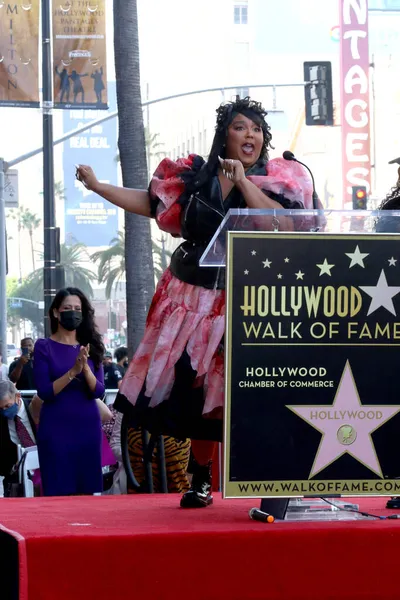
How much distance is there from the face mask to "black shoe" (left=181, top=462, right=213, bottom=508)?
3327 millimetres

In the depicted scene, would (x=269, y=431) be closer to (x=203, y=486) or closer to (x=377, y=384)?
(x=377, y=384)

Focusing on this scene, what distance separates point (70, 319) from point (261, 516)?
3.23m

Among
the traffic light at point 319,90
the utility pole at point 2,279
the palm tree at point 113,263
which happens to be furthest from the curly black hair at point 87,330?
the palm tree at point 113,263

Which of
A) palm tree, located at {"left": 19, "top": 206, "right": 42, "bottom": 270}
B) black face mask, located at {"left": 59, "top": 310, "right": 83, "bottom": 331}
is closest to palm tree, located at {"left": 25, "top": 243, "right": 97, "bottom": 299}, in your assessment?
palm tree, located at {"left": 19, "top": 206, "right": 42, "bottom": 270}

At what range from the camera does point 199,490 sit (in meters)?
4.36

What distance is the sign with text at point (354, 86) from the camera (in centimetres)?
6325

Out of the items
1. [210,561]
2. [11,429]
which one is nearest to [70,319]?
[11,429]

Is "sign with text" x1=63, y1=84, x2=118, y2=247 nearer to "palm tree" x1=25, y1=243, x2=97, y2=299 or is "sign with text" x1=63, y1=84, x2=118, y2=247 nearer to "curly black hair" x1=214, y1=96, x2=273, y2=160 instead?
"palm tree" x1=25, y1=243, x2=97, y2=299

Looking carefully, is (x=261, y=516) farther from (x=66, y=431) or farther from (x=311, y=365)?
(x=66, y=431)

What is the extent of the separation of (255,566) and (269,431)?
411mm

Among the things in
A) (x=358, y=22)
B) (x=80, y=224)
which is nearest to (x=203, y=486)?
(x=358, y=22)

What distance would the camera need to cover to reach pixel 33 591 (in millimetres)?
3201

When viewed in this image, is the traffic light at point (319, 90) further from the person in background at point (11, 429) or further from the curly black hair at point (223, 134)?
the curly black hair at point (223, 134)

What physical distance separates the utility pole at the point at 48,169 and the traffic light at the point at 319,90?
6658 millimetres
